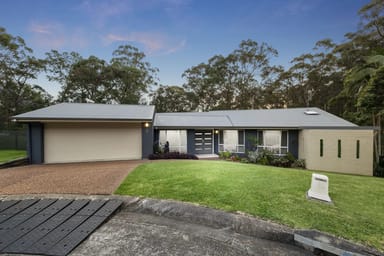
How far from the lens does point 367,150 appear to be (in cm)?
945

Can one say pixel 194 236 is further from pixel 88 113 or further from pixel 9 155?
pixel 9 155

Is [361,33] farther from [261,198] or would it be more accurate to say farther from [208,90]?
[261,198]

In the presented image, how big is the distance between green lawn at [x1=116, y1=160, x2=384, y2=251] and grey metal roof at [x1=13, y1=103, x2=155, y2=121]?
13.9ft

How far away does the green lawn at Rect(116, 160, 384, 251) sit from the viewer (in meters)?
2.97

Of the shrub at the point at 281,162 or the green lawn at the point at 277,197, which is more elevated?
the green lawn at the point at 277,197

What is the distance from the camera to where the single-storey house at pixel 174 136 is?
349 inches

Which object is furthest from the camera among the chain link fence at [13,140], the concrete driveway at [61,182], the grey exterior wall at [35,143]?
the chain link fence at [13,140]

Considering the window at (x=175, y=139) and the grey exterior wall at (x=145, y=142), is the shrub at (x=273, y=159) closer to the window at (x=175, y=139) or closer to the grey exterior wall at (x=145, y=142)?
the window at (x=175, y=139)

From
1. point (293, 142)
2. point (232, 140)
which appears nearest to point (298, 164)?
point (293, 142)

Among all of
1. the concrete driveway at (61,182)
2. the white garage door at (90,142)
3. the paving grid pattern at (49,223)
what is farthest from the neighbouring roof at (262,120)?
the paving grid pattern at (49,223)

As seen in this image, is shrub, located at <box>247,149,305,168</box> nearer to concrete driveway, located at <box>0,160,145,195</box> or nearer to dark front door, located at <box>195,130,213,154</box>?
dark front door, located at <box>195,130,213,154</box>

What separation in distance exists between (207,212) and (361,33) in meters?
21.4

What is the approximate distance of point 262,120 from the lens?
42.5 feet

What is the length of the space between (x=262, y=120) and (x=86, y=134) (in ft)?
38.9
